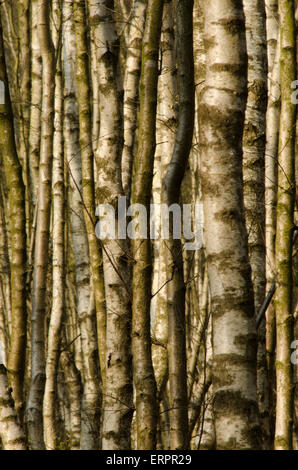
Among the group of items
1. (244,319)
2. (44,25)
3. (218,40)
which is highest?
(44,25)

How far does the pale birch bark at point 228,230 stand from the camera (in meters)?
2.48

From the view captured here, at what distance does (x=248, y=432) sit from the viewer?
245cm

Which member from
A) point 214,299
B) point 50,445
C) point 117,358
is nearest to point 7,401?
point 117,358

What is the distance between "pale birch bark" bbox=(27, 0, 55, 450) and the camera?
4.98 metres

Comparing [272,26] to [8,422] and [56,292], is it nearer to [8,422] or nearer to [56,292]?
[56,292]

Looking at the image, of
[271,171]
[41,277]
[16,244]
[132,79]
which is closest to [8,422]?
[16,244]

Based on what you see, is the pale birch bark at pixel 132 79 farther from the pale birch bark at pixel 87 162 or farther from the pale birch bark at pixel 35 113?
the pale birch bark at pixel 35 113

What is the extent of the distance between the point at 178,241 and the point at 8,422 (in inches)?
58.5

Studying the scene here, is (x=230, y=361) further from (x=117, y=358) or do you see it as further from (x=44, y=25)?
(x=44, y=25)

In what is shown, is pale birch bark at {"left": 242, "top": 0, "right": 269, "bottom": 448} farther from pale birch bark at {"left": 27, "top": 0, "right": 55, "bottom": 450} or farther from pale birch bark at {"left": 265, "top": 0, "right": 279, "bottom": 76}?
pale birch bark at {"left": 265, "top": 0, "right": 279, "bottom": 76}

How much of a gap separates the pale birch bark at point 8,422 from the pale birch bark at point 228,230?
44.2 inches

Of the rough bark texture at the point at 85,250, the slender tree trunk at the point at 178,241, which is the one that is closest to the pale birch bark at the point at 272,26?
the rough bark texture at the point at 85,250

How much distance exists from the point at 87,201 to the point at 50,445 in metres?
3.08

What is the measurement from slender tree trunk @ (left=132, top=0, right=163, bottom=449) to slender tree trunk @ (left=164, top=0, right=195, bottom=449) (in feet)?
0.50
